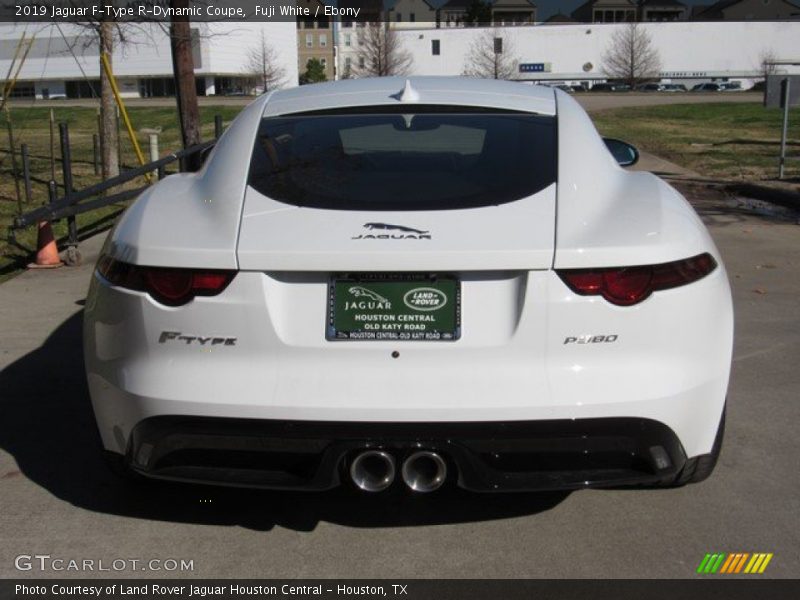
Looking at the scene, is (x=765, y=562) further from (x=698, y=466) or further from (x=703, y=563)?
(x=698, y=466)

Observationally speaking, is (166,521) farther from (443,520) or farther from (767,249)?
(767,249)

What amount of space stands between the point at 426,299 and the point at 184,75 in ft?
41.0

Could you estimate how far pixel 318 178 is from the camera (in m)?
3.60

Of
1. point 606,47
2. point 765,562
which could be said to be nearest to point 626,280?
point 765,562

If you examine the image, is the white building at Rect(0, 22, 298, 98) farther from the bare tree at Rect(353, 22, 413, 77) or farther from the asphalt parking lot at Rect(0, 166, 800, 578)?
the asphalt parking lot at Rect(0, 166, 800, 578)

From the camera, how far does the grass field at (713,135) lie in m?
18.4

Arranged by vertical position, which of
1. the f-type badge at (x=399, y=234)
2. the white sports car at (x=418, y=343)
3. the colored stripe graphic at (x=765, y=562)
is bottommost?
the colored stripe graphic at (x=765, y=562)

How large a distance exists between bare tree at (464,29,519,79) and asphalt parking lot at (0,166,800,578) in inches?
4115

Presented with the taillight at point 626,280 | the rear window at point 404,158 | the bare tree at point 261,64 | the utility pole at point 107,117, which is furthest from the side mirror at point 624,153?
the bare tree at point 261,64

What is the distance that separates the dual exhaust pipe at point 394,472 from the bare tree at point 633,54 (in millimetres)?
108901

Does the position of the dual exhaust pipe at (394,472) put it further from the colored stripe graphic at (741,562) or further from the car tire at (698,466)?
the colored stripe graphic at (741,562)

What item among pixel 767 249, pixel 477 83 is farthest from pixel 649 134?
pixel 477 83

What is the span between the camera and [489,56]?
10581 cm

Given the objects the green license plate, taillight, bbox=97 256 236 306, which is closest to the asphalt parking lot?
the green license plate
